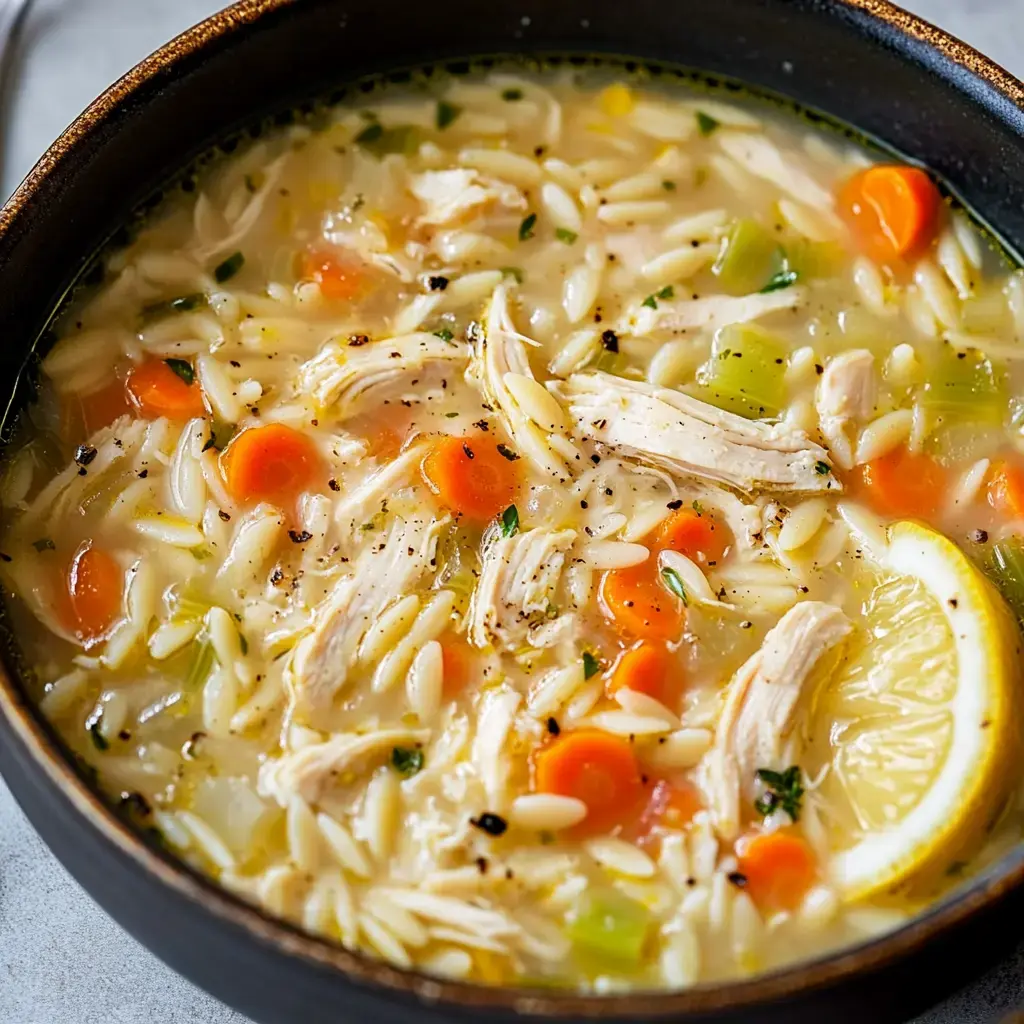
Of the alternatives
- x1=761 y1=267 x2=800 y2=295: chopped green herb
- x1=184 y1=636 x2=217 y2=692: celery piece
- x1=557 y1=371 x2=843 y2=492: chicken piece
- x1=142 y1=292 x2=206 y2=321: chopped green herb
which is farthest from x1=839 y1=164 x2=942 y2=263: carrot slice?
x1=184 y1=636 x2=217 y2=692: celery piece

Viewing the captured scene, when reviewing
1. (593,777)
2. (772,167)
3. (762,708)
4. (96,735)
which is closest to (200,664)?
(96,735)

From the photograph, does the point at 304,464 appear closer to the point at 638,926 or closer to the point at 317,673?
the point at 317,673

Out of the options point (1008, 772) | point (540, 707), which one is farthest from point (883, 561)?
point (540, 707)

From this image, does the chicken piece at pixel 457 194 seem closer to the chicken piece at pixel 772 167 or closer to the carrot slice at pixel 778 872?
the chicken piece at pixel 772 167

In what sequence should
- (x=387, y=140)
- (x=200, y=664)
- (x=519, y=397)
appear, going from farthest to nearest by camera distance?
(x=387, y=140), (x=519, y=397), (x=200, y=664)

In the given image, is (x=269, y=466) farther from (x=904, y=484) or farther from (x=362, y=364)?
(x=904, y=484)

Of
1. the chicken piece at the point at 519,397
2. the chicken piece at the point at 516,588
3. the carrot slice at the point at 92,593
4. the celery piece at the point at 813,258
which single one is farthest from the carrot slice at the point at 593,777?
the celery piece at the point at 813,258

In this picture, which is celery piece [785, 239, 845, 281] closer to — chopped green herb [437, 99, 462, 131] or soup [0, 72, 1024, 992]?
soup [0, 72, 1024, 992]
